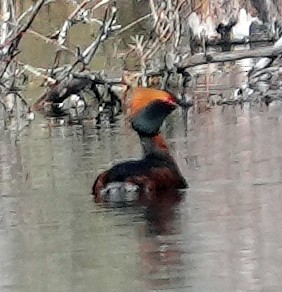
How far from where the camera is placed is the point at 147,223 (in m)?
8.57

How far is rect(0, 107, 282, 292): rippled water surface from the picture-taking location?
686 cm

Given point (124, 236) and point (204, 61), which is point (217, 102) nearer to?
point (204, 61)

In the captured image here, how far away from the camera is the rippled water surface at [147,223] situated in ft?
22.5

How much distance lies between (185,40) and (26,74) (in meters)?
7.23

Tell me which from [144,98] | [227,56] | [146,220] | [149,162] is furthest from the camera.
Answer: [227,56]

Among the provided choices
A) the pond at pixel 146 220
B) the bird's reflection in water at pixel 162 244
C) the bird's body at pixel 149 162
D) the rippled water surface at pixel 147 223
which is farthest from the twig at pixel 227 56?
the bird's reflection in water at pixel 162 244

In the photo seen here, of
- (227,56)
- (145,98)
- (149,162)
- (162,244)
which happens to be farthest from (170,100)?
(227,56)

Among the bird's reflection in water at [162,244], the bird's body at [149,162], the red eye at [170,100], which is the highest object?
the red eye at [170,100]

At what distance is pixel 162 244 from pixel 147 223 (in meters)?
0.81

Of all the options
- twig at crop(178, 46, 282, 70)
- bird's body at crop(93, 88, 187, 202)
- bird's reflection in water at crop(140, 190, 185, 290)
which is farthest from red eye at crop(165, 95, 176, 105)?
twig at crop(178, 46, 282, 70)

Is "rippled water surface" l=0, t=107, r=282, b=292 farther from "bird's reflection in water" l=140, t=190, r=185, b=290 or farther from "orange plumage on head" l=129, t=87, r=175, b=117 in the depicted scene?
"orange plumage on head" l=129, t=87, r=175, b=117

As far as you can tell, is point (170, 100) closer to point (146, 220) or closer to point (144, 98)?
point (144, 98)

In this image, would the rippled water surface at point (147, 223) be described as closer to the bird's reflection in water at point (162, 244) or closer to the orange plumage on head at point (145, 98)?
the bird's reflection in water at point (162, 244)

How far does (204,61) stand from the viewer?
56.5 feet
